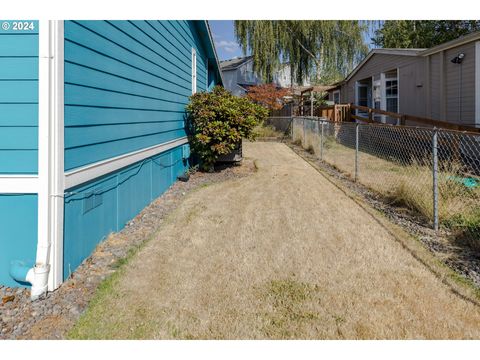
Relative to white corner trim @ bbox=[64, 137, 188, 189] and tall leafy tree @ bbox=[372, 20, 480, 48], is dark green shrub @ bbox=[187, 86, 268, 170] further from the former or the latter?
tall leafy tree @ bbox=[372, 20, 480, 48]

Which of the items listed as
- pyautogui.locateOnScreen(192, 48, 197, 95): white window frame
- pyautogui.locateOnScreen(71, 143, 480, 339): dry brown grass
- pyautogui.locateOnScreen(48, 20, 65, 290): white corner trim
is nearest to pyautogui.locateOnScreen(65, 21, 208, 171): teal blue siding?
pyautogui.locateOnScreen(48, 20, 65, 290): white corner trim

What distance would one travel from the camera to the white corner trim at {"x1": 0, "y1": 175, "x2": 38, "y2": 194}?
3129mm

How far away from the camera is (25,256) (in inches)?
126

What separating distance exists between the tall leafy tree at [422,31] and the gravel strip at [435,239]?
83.0 feet

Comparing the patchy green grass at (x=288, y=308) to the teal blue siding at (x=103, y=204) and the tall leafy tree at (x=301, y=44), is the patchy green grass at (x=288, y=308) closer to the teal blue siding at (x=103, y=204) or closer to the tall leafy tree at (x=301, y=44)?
the teal blue siding at (x=103, y=204)

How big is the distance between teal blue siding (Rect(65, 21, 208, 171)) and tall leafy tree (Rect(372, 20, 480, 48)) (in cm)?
2571

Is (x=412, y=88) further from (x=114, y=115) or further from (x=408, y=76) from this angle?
(x=114, y=115)

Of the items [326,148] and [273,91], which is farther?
[273,91]

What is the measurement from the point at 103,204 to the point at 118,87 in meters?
1.43

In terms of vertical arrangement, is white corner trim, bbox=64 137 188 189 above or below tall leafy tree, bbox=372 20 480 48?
below

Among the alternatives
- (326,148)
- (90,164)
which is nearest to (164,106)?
(90,164)

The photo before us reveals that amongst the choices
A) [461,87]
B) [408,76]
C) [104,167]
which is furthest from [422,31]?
[104,167]
